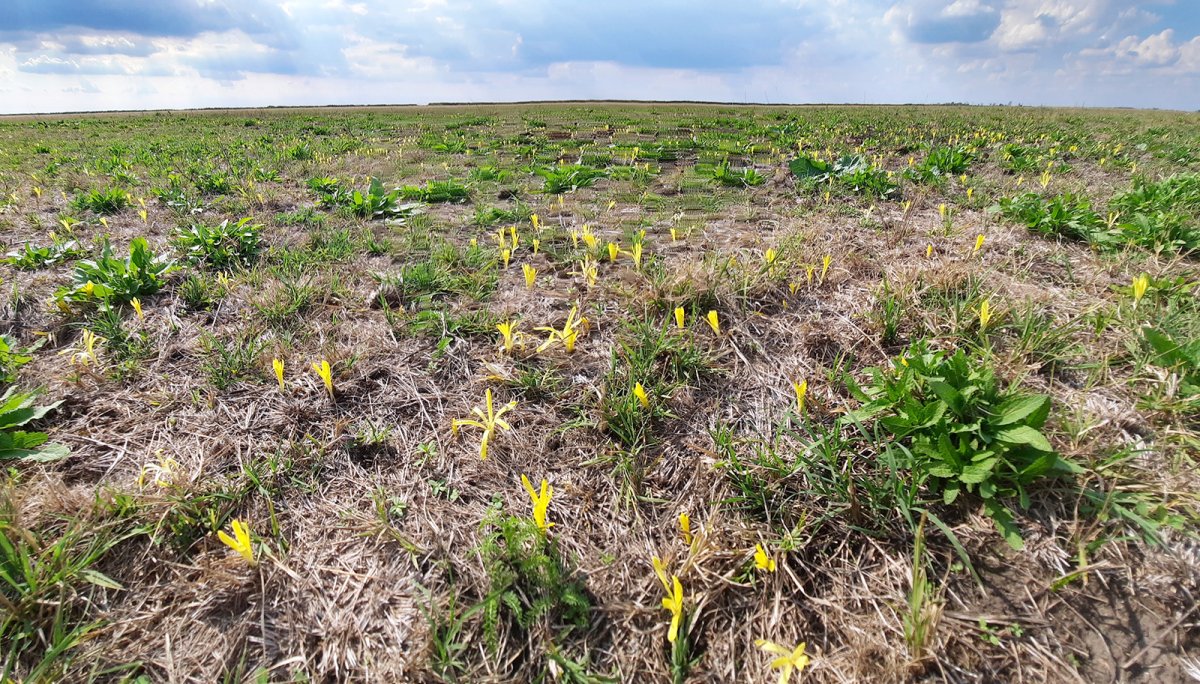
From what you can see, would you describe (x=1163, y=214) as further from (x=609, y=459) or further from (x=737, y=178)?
(x=609, y=459)

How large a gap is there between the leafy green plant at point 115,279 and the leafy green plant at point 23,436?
1.23 metres

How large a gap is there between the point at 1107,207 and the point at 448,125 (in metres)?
16.4

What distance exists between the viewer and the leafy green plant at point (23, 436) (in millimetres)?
2432

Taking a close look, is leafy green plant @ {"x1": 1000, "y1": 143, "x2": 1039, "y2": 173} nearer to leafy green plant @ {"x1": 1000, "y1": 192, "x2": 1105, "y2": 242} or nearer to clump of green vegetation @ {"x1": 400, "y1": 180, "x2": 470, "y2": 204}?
leafy green plant @ {"x1": 1000, "y1": 192, "x2": 1105, "y2": 242}

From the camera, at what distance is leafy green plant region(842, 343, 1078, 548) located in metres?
2.08

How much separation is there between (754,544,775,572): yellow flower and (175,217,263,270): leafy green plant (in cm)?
457

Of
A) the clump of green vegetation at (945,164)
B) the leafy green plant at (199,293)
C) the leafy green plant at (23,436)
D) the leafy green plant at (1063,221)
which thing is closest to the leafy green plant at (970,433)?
the leafy green plant at (1063,221)

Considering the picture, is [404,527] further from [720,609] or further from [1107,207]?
[1107,207]

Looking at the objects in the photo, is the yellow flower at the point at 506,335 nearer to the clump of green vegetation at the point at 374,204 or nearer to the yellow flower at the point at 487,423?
the yellow flower at the point at 487,423

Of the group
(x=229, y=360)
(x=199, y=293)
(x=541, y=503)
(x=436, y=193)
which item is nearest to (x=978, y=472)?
(x=541, y=503)

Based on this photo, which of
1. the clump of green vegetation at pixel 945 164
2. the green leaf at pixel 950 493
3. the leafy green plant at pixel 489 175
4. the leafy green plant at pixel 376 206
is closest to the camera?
the green leaf at pixel 950 493

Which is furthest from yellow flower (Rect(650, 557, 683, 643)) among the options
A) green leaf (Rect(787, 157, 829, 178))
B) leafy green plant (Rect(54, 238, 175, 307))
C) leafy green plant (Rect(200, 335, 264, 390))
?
green leaf (Rect(787, 157, 829, 178))

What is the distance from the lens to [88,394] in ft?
9.68

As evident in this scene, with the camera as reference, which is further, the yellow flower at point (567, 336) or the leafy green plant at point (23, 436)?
the yellow flower at point (567, 336)
